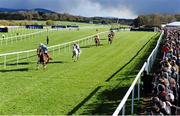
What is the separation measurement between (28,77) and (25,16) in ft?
405

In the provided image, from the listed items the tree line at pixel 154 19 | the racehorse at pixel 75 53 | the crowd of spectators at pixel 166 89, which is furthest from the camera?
the tree line at pixel 154 19

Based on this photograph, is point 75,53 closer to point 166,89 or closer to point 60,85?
point 60,85

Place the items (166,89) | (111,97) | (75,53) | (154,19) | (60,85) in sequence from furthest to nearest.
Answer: (154,19) < (75,53) < (60,85) < (111,97) < (166,89)

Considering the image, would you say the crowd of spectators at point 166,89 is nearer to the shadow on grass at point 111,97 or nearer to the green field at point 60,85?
the shadow on grass at point 111,97

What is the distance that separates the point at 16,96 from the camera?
14711mm

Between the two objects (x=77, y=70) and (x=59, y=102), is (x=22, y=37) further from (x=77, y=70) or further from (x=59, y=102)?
(x=59, y=102)

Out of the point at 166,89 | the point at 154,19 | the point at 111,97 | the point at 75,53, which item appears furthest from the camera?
the point at 154,19

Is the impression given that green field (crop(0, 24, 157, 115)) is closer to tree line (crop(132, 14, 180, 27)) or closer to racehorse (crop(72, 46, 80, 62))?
racehorse (crop(72, 46, 80, 62))

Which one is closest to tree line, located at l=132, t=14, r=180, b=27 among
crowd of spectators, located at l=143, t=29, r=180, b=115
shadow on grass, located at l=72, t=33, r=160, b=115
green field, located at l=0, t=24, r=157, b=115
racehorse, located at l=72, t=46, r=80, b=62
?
racehorse, located at l=72, t=46, r=80, b=62

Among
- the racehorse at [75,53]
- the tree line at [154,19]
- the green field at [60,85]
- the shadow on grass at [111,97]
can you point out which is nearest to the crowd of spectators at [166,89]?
the shadow on grass at [111,97]

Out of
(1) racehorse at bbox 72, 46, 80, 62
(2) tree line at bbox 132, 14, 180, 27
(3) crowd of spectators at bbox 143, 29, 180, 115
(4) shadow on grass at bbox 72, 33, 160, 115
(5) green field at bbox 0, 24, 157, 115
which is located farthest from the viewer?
(2) tree line at bbox 132, 14, 180, 27

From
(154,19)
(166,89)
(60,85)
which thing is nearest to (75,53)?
(60,85)

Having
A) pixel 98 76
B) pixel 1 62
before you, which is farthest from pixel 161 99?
pixel 1 62

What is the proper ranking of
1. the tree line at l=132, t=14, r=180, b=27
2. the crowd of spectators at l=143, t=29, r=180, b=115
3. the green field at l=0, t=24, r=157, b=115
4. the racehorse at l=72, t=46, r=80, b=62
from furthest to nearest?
the tree line at l=132, t=14, r=180, b=27
the racehorse at l=72, t=46, r=80, b=62
the green field at l=0, t=24, r=157, b=115
the crowd of spectators at l=143, t=29, r=180, b=115
